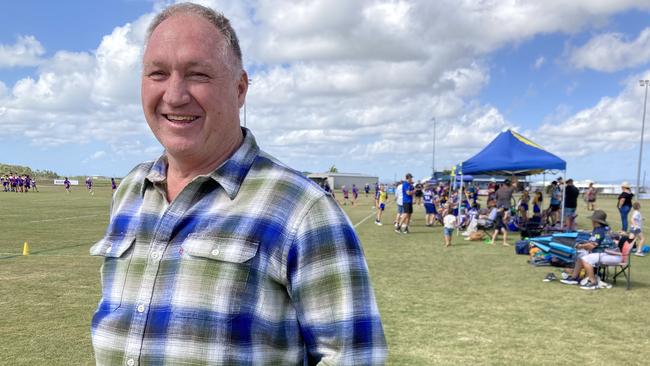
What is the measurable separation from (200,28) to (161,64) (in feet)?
0.51

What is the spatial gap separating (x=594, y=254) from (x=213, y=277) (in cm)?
896

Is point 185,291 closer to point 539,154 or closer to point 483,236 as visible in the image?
point 483,236

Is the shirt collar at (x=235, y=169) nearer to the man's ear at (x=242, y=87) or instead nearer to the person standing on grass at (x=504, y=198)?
the man's ear at (x=242, y=87)

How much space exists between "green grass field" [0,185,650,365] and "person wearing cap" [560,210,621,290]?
304mm

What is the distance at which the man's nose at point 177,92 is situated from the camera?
57.7 inches

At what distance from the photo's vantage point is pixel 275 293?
4.33 feet

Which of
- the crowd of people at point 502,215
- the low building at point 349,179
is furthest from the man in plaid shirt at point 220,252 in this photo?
the low building at point 349,179

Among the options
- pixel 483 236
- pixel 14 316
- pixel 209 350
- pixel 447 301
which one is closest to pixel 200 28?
pixel 209 350

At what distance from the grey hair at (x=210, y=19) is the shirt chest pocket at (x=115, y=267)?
631mm

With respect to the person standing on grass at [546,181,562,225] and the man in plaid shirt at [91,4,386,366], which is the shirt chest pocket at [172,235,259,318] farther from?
the person standing on grass at [546,181,562,225]

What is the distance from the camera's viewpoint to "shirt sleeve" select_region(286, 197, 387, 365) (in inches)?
49.8

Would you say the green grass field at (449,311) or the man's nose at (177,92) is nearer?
the man's nose at (177,92)

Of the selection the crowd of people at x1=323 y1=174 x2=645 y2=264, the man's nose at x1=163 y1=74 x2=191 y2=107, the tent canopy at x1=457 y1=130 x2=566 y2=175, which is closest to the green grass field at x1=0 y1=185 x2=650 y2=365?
the crowd of people at x1=323 y1=174 x2=645 y2=264

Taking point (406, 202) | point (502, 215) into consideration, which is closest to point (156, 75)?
point (502, 215)
